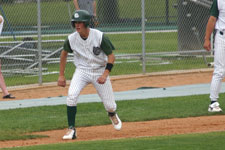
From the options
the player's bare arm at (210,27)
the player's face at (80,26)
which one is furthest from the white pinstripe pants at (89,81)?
the player's bare arm at (210,27)

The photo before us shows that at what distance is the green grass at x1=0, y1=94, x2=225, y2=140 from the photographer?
9812 mm

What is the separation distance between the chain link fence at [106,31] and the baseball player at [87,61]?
586cm

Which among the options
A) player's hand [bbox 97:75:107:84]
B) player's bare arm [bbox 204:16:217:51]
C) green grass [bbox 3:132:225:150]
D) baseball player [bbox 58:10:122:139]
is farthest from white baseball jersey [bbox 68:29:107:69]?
player's bare arm [bbox 204:16:217:51]

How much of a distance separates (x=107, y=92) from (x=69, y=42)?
0.84 m

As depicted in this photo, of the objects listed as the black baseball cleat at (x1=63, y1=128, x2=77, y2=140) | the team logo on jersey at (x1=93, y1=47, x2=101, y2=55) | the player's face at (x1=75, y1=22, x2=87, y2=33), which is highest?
the player's face at (x1=75, y1=22, x2=87, y2=33)

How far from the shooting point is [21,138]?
898 centimetres

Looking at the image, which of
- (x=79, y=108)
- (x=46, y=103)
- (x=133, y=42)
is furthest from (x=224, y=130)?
(x=133, y=42)

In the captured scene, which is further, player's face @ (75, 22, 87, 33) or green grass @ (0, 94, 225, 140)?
green grass @ (0, 94, 225, 140)

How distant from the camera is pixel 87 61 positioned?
28.7 ft

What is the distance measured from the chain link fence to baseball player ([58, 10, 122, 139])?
5857 mm

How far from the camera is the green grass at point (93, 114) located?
981cm

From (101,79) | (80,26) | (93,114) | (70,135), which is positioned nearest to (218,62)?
(93,114)

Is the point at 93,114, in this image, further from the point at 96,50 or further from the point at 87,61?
the point at 96,50

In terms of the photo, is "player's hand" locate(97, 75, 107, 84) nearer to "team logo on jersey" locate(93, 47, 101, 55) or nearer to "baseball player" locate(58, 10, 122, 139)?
"baseball player" locate(58, 10, 122, 139)
